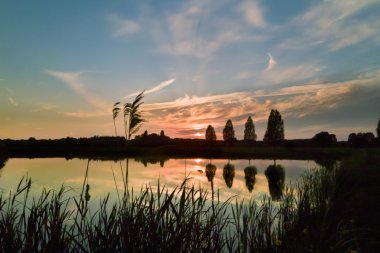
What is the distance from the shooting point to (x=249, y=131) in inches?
4345

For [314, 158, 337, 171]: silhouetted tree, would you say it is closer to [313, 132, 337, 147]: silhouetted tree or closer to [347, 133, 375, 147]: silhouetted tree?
[313, 132, 337, 147]: silhouetted tree

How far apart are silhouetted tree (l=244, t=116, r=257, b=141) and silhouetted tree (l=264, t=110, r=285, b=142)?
56.1ft

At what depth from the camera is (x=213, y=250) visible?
703cm

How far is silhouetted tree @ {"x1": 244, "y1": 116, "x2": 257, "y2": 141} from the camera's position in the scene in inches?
4321

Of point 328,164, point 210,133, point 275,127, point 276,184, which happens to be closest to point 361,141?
point 275,127

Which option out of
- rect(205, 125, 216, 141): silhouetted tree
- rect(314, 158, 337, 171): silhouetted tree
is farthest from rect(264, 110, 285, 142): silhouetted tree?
rect(314, 158, 337, 171): silhouetted tree

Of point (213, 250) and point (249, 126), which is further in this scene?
point (249, 126)

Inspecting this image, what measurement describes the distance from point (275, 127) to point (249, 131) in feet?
63.1

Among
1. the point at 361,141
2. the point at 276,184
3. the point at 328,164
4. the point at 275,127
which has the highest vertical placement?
the point at 275,127

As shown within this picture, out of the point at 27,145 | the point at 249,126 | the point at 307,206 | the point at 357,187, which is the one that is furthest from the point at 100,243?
the point at 249,126

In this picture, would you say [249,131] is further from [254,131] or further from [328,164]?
[328,164]

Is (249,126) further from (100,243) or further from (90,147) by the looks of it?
(100,243)

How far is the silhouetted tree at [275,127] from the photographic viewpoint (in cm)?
9119

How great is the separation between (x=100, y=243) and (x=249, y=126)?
351 ft
